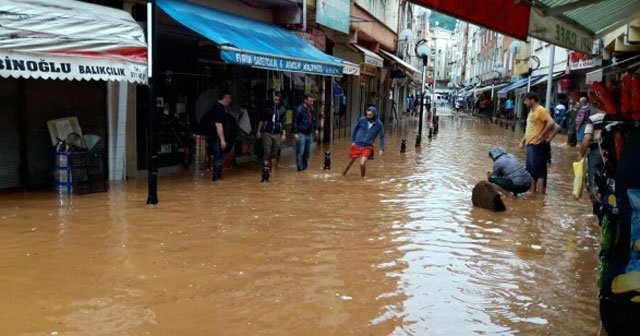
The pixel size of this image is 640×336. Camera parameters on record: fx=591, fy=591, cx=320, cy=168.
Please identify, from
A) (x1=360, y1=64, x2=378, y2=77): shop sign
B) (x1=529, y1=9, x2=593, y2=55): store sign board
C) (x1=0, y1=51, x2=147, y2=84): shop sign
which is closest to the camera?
(x1=529, y1=9, x2=593, y2=55): store sign board

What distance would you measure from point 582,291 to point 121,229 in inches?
198

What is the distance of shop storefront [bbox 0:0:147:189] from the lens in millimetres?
7422

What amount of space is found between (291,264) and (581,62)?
20.6m

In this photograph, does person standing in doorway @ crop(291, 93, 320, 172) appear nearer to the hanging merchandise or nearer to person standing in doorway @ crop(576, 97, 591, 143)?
person standing in doorway @ crop(576, 97, 591, 143)

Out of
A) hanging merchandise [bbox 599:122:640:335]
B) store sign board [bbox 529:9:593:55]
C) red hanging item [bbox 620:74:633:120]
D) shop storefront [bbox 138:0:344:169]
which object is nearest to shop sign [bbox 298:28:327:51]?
shop storefront [bbox 138:0:344:169]

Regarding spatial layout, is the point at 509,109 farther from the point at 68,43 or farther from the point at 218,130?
the point at 68,43

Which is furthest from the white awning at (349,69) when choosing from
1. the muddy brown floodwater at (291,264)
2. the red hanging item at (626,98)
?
the red hanging item at (626,98)

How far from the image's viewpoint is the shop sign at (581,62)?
814 inches

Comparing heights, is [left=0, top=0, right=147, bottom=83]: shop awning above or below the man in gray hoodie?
above

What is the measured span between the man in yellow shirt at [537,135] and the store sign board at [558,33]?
2.73 meters

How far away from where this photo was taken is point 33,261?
5.65 meters

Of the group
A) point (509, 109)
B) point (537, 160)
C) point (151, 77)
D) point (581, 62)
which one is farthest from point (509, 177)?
point (509, 109)

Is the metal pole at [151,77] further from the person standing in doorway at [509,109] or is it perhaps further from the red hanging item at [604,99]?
the person standing in doorway at [509,109]

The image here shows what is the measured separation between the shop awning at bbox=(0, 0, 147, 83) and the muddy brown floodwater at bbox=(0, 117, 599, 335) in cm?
186
